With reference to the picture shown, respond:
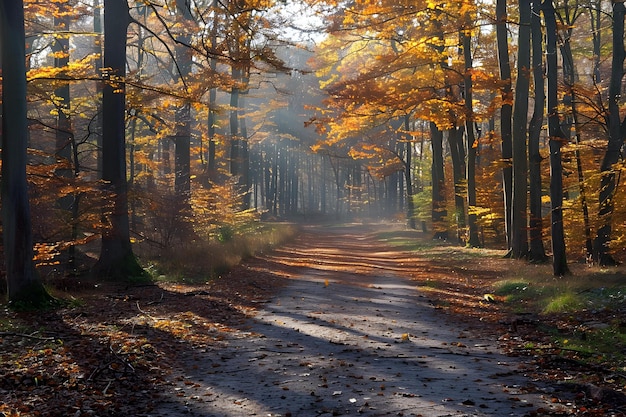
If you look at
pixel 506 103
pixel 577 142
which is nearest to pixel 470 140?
pixel 506 103

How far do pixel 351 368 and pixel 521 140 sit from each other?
42.9 feet

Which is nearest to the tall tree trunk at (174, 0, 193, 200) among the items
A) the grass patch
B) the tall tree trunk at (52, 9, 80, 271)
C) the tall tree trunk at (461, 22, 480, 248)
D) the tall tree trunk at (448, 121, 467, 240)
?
the grass patch

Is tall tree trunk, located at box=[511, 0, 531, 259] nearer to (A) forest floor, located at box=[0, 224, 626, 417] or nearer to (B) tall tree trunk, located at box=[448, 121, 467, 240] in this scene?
(A) forest floor, located at box=[0, 224, 626, 417]

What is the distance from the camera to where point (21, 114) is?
31.6ft

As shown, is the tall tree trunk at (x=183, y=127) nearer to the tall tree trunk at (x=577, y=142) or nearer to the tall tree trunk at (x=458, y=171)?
the tall tree trunk at (x=458, y=171)

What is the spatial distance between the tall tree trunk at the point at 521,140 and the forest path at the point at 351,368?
24.2ft

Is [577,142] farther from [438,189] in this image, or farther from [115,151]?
[115,151]

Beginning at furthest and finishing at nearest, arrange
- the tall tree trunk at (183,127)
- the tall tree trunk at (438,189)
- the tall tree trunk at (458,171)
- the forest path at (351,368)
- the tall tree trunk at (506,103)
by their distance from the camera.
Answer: the tall tree trunk at (438,189), the tall tree trunk at (458,171), the tall tree trunk at (183,127), the tall tree trunk at (506,103), the forest path at (351,368)

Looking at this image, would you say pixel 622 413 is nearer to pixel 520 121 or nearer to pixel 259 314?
pixel 259 314

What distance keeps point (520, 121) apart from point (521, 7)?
3.22m

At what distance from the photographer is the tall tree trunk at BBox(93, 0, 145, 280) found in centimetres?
1381

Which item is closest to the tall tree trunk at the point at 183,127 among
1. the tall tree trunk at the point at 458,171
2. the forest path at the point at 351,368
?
the forest path at the point at 351,368

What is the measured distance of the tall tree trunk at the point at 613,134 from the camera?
1488 centimetres

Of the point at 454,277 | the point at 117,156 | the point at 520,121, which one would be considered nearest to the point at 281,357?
the point at 117,156
